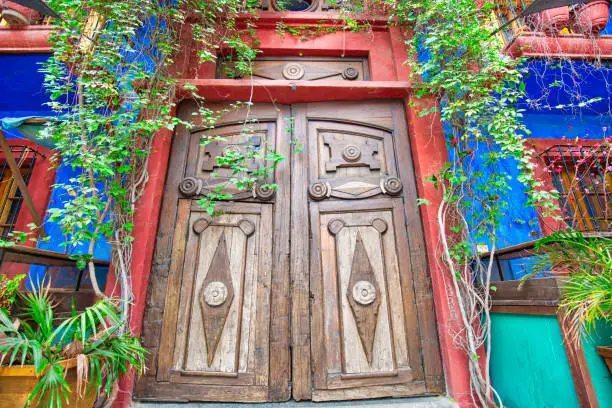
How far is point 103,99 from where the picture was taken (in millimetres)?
2455

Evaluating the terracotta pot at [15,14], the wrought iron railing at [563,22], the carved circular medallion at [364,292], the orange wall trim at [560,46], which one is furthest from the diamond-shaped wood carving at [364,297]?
the terracotta pot at [15,14]

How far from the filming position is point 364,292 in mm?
2424

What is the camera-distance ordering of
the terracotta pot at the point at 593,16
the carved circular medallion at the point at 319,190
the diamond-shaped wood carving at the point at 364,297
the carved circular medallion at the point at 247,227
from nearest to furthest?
the diamond-shaped wood carving at the point at 364,297
the carved circular medallion at the point at 247,227
the carved circular medallion at the point at 319,190
the terracotta pot at the point at 593,16

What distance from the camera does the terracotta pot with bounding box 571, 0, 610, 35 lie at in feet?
9.64

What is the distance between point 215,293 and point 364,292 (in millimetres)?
1195

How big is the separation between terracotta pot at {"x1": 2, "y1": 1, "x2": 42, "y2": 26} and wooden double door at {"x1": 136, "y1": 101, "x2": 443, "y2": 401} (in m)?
1.75

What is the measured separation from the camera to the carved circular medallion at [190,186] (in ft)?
8.66

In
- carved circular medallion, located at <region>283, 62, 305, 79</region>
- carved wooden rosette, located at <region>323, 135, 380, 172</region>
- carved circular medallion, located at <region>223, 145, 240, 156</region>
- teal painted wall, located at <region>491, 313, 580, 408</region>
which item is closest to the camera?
teal painted wall, located at <region>491, 313, 580, 408</region>

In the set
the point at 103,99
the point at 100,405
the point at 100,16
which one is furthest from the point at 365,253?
the point at 100,16

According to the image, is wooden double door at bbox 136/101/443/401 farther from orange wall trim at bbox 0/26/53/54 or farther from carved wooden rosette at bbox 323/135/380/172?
orange wall trim at bbox 0/26/53/54

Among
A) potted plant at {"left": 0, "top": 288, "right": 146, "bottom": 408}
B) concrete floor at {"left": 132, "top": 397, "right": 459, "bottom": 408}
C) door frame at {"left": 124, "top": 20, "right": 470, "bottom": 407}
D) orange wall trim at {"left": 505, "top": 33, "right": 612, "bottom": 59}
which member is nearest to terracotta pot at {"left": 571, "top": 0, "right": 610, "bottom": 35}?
orange wall trim at {"left": 505, "top": 33, "right": 612, "bottom": 59}

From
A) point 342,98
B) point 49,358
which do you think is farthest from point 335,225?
point 49,358

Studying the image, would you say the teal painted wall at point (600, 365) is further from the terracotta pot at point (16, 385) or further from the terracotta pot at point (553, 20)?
the terracotta pot at point (553, 20)

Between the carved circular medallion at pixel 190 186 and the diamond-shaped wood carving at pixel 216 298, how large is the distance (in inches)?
21.2
